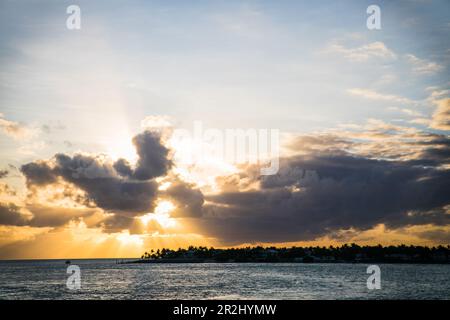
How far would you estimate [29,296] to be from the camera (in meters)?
97.4
